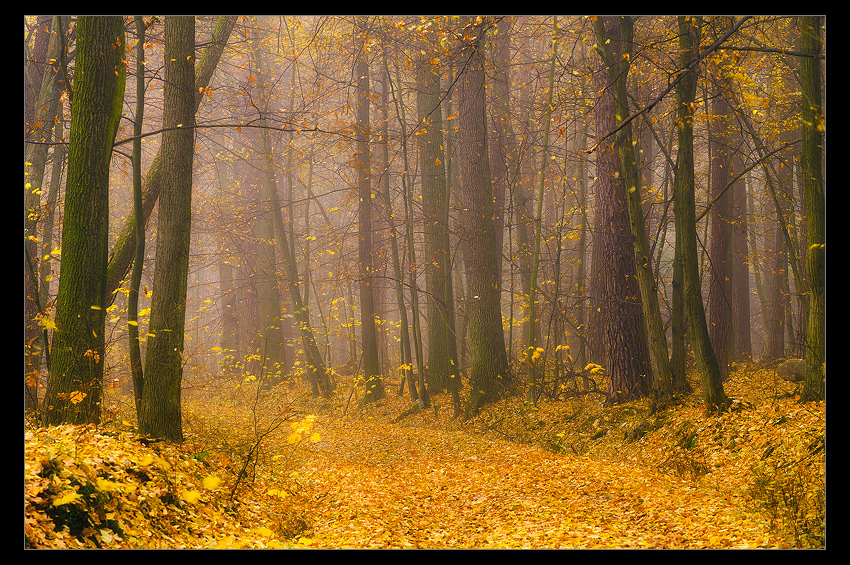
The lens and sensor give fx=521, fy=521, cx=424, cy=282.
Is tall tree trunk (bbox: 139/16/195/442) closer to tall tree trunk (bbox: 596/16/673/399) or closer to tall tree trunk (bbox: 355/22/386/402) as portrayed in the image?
tall tree trunk (bbox: 596/16/673/399)

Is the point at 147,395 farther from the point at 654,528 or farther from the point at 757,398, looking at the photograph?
the point at 757,398

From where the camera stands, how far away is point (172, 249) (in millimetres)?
6113

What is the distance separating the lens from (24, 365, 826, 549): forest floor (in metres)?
4.02

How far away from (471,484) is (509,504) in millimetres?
906

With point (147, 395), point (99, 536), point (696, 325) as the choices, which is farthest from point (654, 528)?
point (147, 395)

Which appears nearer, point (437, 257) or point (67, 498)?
point (67, 498)

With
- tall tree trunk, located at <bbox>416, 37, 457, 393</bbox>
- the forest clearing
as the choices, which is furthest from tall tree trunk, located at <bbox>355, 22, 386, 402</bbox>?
tall tree trunk, located at <bbox>416, 37, 457, 393</bbox>

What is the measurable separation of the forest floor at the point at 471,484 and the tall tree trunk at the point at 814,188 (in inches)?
34.7

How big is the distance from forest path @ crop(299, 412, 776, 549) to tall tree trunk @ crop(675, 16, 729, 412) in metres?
1.52

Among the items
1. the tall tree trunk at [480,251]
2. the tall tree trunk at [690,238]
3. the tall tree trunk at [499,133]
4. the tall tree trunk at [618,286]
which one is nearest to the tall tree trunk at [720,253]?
the tall tree trunk at [618,286]

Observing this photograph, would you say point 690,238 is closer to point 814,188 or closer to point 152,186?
point 814,188

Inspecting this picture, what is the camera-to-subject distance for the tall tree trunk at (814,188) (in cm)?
576

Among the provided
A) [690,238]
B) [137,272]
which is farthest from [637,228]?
[137,272]

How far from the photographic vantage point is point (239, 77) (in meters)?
17.8
